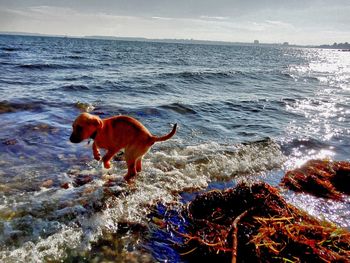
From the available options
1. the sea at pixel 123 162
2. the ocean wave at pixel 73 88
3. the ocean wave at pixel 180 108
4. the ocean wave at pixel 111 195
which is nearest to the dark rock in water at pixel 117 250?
the sea at pixel 123 162

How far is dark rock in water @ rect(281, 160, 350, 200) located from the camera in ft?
22.8

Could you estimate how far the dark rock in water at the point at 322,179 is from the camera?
694 cm

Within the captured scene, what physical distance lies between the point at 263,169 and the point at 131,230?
428 centimetres

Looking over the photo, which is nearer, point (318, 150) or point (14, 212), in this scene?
point (14, 212)

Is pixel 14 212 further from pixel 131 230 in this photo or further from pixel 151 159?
pixel 151 159

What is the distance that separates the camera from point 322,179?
7371 mm

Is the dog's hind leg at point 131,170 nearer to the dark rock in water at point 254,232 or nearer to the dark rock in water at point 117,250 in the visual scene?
the dark rock in water at point 254,232

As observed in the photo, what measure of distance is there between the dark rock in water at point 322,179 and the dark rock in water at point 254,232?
1820 millimetres

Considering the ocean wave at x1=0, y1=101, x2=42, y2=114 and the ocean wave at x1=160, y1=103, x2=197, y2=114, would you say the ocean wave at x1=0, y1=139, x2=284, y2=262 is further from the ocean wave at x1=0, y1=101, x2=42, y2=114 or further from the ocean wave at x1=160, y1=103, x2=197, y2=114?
the ocean wave at x1=0, y1=101, x2=42, y2=114

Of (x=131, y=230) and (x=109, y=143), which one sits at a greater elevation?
(x=109, y=143)

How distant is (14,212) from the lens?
16.7 ft

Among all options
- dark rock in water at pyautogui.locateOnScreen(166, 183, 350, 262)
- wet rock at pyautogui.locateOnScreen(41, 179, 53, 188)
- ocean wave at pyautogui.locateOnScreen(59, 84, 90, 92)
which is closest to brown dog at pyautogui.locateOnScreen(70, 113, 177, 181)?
wet rock at pyautogui.locateOnScreen(41, 179, 53, 188)

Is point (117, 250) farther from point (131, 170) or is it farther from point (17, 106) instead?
point (17, 106)

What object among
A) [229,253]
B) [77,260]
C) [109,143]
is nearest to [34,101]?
[109,143]
